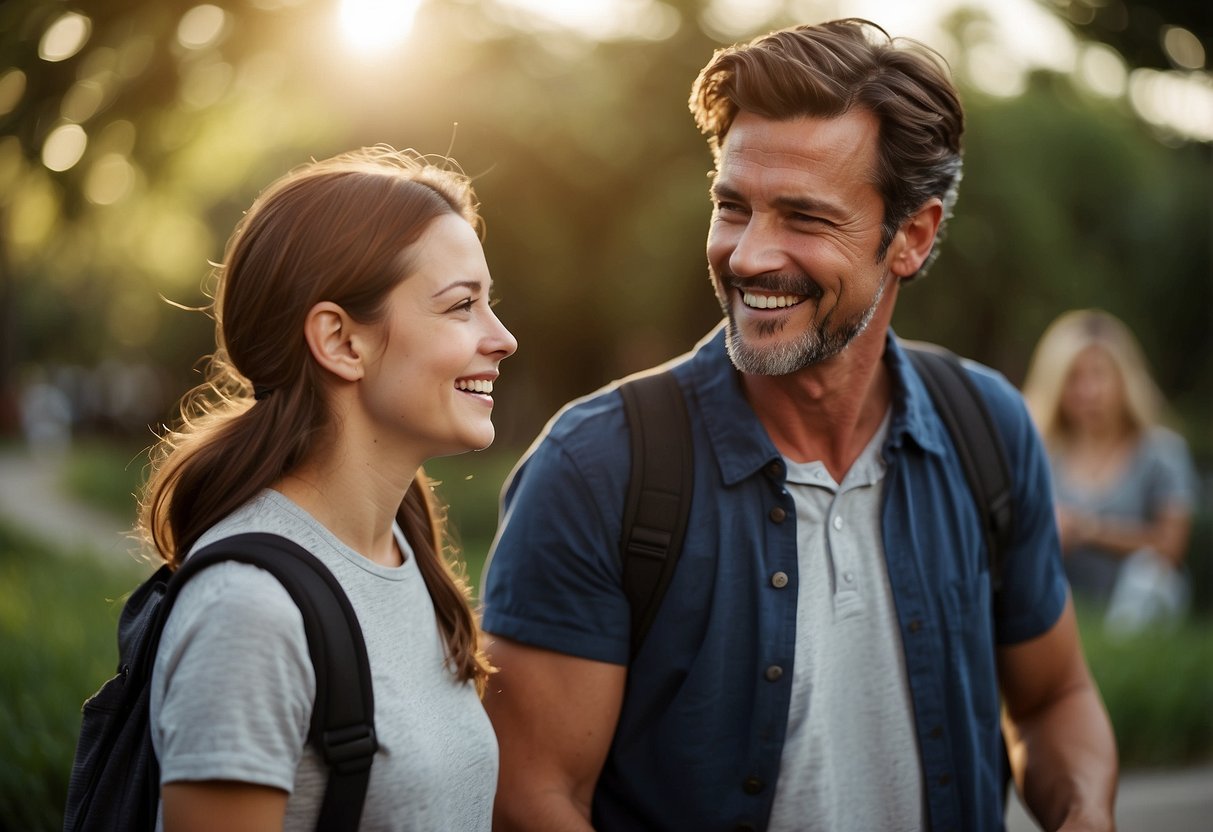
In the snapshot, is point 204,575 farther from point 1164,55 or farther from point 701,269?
point 701,269

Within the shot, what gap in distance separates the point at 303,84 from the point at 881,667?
11.1 feet

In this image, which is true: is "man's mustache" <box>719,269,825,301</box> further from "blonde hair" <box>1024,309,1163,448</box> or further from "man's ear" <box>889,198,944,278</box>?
"blonde hair" <box>1024,309,1163,448</box>

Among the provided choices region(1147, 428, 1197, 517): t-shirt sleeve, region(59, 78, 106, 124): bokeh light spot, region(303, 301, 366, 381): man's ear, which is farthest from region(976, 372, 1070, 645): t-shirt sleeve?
region(1147, 428, 1197, 517): t-shirt sleeve

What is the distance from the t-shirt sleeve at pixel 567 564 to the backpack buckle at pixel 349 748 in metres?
0.66

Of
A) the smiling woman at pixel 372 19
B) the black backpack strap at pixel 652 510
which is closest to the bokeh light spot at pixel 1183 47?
the black backpack strap at pixel 652 510

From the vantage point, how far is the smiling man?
2.44 metres

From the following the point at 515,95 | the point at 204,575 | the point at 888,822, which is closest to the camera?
the point at 204,575

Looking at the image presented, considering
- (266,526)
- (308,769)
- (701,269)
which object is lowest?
(308,769)

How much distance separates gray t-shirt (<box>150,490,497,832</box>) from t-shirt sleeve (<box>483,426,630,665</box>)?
28 centimetres

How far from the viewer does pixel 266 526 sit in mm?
1927

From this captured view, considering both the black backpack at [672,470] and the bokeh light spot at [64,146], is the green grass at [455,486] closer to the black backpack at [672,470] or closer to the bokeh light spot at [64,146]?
the bokeh light spot at [64,146]

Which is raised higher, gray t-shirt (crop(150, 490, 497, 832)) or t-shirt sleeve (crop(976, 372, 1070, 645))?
t-shirt sleeve (crop(976, 372, 1070, 645))

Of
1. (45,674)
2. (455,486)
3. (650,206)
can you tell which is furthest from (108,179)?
(650,206)

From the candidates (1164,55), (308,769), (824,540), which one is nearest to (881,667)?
(824,540)
